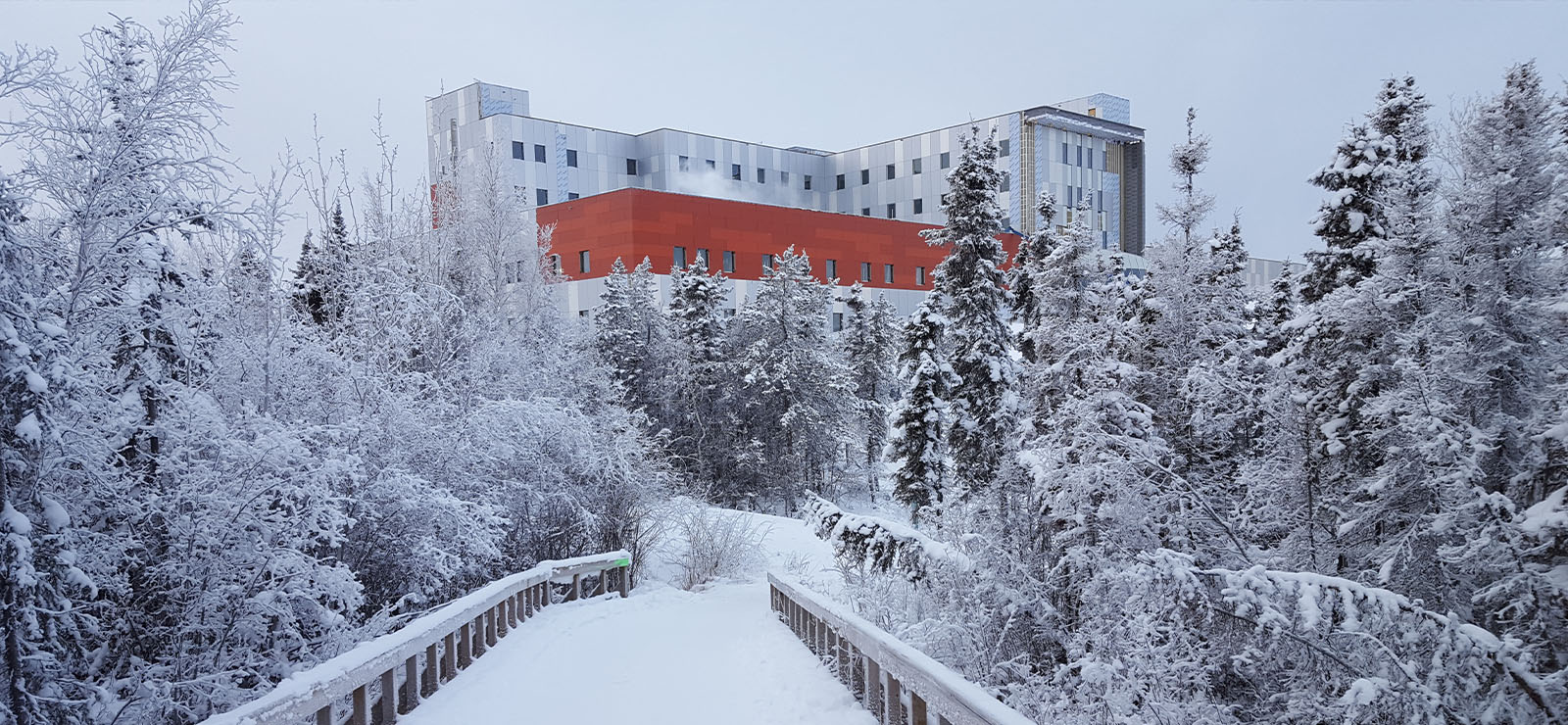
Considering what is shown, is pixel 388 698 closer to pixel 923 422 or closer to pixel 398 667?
pixel 398 667

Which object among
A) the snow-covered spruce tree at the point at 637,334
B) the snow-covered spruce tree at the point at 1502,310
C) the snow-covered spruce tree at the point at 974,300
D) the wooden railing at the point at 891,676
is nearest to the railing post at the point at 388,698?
the wooden railing at the point at 891,676

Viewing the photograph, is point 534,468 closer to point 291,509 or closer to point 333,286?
point 333,286

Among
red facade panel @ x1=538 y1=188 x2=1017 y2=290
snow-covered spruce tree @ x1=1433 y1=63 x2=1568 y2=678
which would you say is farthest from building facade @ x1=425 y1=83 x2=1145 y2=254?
snow-covered spruce tree @ x1=1433 y1=63 x2=1568 y2=678

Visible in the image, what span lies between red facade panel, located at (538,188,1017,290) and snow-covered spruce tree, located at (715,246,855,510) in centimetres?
688

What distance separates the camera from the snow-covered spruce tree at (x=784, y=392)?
40344 mm

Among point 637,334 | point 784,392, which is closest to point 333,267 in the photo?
point 637,334

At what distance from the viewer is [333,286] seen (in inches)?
597

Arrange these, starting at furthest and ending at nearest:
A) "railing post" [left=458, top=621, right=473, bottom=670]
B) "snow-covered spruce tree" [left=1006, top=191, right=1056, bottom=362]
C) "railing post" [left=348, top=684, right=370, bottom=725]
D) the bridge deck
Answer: "snow-covered spruce tree" [left=1006, top=191, right=1056, bottom=362], "railing post" [left=458, top=621, right=473, bottom=670], the bridge deck, "railing post" [left=348, top=684, right=370, bottom=725]

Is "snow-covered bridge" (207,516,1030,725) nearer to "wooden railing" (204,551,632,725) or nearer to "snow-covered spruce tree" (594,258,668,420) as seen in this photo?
"wooden railing" (204,551,632,725)

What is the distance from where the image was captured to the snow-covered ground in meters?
6.33

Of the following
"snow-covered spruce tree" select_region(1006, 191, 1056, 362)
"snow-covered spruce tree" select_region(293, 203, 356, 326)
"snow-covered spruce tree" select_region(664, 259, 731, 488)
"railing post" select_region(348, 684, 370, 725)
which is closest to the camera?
"railing post" select_region(348, 684, 370, 725)

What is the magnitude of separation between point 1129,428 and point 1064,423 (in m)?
0.78

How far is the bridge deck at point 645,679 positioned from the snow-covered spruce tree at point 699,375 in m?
29.3

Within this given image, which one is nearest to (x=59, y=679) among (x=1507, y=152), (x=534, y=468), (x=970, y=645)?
(x=970, y=645)
